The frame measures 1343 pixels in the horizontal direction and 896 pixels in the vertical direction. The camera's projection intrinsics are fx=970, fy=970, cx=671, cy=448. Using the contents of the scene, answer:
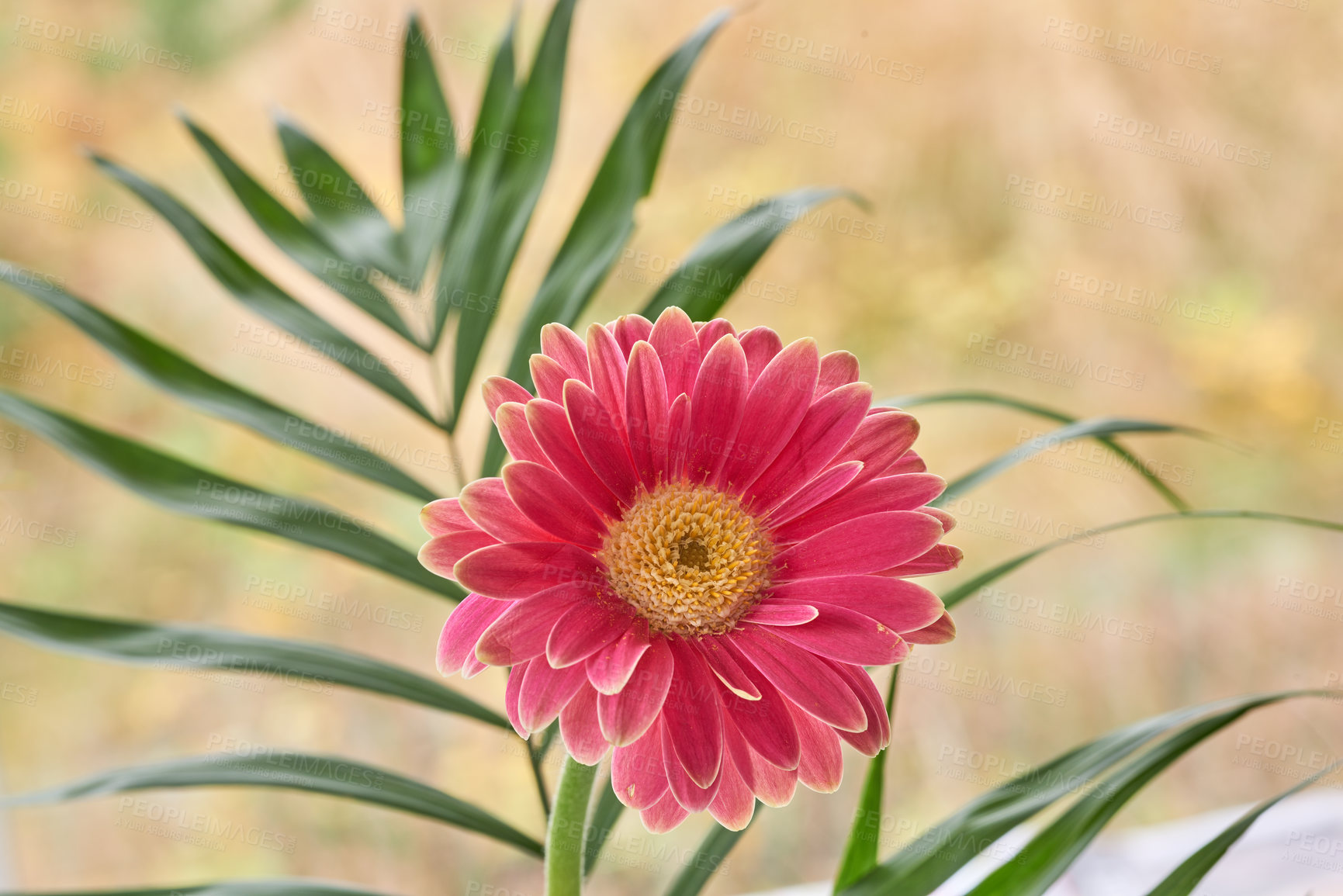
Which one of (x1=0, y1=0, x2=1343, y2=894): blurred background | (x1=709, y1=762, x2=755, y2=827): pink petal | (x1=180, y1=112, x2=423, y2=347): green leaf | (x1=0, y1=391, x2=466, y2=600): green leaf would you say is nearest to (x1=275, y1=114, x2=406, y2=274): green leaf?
(x1=180, y1=112, x2=423, y2=347): green leaf

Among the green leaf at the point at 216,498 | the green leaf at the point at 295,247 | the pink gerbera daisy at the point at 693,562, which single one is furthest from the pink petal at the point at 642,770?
the green leaf at the point at 295,247

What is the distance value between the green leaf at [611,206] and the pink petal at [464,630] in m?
0.21

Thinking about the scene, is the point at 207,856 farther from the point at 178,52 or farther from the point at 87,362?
the point at 178,52

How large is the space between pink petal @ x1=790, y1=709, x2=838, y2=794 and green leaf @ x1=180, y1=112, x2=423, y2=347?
0.34 meters

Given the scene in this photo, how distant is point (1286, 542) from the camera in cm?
159

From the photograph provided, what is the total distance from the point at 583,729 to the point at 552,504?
0.06 metres

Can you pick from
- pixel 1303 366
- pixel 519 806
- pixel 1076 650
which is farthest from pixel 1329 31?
pixel 519 806

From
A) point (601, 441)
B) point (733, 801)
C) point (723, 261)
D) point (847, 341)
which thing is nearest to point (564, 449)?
point (601, 441)

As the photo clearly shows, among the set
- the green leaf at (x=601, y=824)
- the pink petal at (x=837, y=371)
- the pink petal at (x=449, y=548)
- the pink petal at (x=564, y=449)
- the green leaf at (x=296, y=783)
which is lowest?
the green leaf at (x=296, y=783)

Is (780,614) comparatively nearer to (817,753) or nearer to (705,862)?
(817,753)

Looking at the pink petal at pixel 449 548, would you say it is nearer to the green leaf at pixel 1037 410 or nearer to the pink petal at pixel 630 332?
the pink petal at pixel 630 332

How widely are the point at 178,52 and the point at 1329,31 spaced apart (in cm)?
174

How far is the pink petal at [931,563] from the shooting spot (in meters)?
0.29

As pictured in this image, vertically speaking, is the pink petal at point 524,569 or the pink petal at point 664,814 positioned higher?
the pink petal at point 524,569
